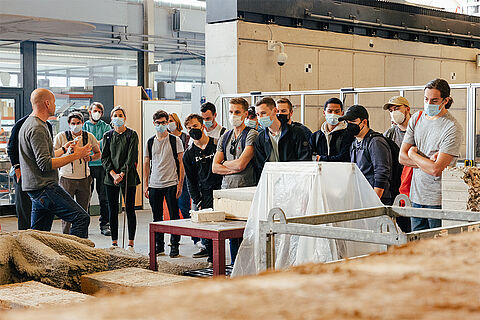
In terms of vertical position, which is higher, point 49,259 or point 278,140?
point 278,140

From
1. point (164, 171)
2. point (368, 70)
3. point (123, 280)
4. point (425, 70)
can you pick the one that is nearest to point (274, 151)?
point (164, 171)

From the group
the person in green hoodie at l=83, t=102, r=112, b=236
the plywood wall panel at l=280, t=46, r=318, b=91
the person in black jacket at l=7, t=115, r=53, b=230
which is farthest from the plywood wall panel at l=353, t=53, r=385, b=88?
the person in black jacket at l=7, t=115, r=53, b=230

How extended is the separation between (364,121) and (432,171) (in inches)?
35.3

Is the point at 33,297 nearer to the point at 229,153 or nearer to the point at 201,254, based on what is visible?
the point at 229,153

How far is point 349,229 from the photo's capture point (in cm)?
254

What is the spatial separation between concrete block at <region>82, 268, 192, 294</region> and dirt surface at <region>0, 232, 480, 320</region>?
3.10 metres

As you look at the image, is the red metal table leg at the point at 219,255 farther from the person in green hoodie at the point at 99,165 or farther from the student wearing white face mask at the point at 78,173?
the person in green hoodie at the point at 99,165

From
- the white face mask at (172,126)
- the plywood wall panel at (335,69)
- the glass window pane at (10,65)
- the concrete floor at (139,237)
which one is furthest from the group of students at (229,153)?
the glass window pane at (10,65)

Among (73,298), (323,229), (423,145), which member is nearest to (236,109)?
(423,145)

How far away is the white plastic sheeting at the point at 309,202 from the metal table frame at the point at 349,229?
901mm

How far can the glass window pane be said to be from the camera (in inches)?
462

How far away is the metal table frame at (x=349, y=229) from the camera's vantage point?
2.46m

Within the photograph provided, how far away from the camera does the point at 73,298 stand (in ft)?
12.0

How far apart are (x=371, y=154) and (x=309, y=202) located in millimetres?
1134
